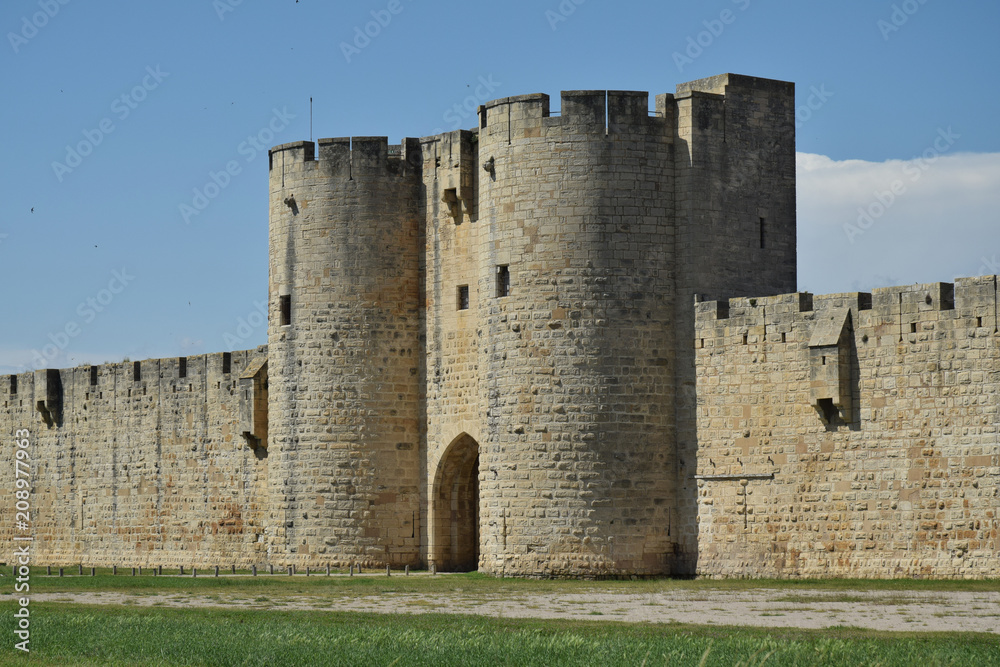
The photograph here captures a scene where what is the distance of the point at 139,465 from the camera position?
38375 mm

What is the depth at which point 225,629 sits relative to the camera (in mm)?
18688

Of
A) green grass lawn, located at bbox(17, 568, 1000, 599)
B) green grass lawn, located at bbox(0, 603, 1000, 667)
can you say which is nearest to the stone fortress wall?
green grass lawn, located at bbox(17, 568, 1000, 599)

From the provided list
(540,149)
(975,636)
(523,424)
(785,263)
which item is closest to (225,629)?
(975,636)

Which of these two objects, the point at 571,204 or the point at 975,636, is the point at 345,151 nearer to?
the point at 571,204

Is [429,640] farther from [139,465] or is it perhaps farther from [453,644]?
[139,465]

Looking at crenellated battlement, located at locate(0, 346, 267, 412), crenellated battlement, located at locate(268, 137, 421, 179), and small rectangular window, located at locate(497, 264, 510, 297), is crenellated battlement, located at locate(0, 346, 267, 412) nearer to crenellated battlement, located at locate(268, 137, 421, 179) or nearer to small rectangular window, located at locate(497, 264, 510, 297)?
crenellated battlement, located at locate(268, 137, 421, 179)

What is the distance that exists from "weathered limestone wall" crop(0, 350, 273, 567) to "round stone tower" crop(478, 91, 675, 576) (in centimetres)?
842

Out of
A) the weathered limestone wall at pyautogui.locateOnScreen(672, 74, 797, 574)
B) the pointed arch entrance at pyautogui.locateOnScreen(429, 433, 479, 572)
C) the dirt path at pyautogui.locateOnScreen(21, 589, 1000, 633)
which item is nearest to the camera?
the dirt path at pyautogui.locateOnScreen(21, 589, 1000, 633)

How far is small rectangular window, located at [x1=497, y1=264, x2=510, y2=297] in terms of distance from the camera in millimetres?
28766

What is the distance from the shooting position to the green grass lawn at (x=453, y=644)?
1538cm

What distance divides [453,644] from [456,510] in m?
14.8

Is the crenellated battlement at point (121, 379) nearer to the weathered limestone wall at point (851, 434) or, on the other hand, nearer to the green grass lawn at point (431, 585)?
the green grass lawn at point (431, 585)

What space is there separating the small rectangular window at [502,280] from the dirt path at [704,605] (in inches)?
252

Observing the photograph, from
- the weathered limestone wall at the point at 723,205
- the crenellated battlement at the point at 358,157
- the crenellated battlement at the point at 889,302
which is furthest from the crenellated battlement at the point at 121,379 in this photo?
the crenellated battlement at the point at 889,302
